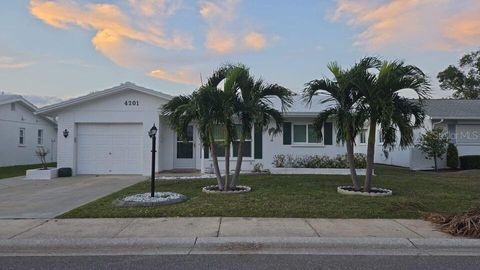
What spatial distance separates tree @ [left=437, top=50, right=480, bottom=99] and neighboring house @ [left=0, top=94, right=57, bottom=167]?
41.1 m

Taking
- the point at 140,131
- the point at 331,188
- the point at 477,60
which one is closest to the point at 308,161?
the point at 331,188

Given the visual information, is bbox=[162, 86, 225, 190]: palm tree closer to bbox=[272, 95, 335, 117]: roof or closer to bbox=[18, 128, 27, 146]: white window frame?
bbox=[272, 95, 335, 117]: roof

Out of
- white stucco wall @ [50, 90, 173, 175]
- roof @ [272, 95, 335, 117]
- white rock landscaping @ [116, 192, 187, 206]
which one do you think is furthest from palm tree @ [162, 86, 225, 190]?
roof @ [272, 95, 335, 117]

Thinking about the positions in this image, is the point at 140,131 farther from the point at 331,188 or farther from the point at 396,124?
the point at 396,124

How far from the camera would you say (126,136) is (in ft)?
63.9

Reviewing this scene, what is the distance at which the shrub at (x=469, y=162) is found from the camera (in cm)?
2169

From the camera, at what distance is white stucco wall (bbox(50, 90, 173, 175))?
19172mm

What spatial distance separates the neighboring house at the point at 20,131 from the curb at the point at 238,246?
2300 centimetres

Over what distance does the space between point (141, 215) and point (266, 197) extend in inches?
140

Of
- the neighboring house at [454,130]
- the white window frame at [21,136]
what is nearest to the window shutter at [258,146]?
the neighboring house at [454,130]

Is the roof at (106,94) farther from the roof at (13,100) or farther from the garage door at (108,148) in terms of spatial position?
the roof at (13,100)

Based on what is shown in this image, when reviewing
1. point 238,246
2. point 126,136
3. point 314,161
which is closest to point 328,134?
point 314,161

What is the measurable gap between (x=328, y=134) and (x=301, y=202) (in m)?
9.61
